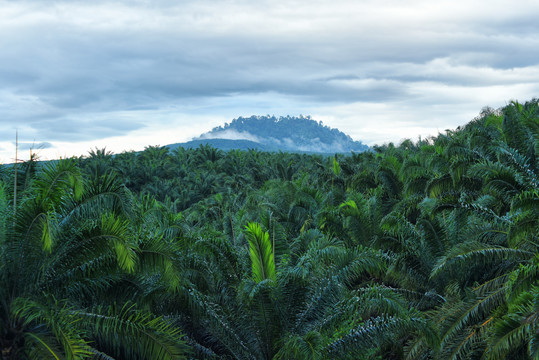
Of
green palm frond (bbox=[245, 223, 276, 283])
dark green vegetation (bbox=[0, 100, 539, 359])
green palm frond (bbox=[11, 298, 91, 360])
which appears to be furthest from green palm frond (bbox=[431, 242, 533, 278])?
green palm frond (bbox=[11, 298, 91, 360])

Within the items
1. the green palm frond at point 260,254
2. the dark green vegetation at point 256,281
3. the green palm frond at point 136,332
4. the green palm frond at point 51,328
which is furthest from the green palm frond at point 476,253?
the green palm frond at point 51,328

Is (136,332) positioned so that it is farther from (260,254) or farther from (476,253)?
(476,253)

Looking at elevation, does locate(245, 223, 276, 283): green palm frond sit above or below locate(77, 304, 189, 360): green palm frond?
above

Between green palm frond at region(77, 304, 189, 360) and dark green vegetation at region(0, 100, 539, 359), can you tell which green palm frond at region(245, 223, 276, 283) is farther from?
green palm frond at region(77, 304, 189, 360)

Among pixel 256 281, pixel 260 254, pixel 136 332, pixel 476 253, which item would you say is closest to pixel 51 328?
pixel 136 332

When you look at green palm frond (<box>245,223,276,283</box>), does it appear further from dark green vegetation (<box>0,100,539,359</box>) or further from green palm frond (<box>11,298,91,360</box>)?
green palm frond (<box>11,298,91,360</box>)

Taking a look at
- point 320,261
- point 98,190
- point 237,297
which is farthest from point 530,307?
point 98,190

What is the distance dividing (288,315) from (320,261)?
1.56 m

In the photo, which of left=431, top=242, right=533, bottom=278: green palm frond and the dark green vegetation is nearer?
the dark green vegetation

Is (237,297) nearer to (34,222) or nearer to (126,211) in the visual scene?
(126,211)

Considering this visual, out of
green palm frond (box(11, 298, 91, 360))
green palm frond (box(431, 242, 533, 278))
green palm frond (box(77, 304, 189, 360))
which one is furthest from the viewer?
green palm frond (box(431, 242, 533, 278))

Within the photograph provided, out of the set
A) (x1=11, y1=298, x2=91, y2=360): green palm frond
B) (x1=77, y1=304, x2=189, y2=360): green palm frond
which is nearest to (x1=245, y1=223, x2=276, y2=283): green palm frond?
(x1=77, y1=304, x2=189, y2=360): green palm frond

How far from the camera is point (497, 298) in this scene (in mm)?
10617

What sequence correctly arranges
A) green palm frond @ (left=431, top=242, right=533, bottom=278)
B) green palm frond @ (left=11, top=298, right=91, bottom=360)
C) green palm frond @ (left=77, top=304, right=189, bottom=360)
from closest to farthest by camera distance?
green palm frond @ (left=11, top=298, right=91, bottom=360) < green palm frond @ (left=77, top=304, right=189, bottom=360) < green palm frond @ (left=431, top=242, right=533, bottom=278)
